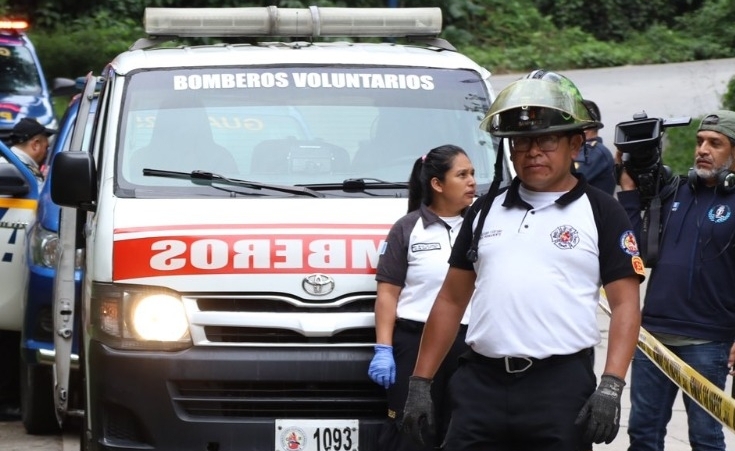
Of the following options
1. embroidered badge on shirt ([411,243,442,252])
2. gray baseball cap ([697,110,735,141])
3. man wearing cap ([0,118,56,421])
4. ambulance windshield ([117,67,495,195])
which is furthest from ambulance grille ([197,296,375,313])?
man wearing cap ([0,118,56,421])

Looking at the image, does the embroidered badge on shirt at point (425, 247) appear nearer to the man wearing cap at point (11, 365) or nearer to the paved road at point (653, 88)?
the man wearing cap at point (11, 365)

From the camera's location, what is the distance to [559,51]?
27.9 meters

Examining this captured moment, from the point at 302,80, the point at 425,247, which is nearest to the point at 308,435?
the point at 425,247

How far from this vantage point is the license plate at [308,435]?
5520mm

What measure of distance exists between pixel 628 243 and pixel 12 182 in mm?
4788

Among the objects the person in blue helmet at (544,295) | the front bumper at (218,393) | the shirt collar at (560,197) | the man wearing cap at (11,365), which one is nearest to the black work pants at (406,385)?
the front bumper at (218,393)

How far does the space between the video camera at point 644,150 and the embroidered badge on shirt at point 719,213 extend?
9.1 inches

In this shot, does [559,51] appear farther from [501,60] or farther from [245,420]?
[245,420]

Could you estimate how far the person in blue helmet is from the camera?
429 cm

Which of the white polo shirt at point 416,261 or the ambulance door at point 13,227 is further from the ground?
the white polo shirt at point 416,261

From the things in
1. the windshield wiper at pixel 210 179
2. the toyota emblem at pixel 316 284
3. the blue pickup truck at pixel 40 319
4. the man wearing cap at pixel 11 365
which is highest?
the windshield wiper at pixel 210 179

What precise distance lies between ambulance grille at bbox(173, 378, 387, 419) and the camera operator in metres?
1.18

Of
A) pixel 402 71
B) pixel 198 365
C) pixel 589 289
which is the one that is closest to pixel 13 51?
pixel 402 71

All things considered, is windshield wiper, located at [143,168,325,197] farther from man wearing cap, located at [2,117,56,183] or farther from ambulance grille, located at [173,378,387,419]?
man wearing cap, located at [2,117,56,183]
